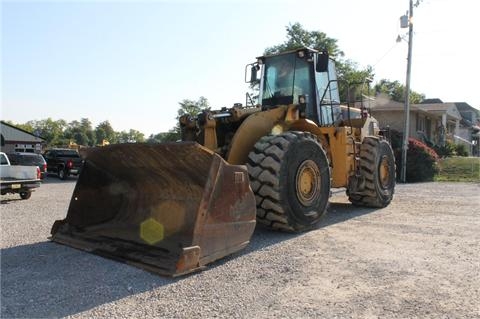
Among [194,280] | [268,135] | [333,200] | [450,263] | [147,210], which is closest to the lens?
[194,280]

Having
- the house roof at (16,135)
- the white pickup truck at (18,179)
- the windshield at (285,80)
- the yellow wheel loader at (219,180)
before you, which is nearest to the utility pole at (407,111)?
the yellow wheel loader at (219,180)

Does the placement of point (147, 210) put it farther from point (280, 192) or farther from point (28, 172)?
point (28, 172)

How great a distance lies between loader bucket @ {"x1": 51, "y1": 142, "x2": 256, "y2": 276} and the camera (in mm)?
5090

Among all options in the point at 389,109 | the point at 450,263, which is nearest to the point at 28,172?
the point at 450,263

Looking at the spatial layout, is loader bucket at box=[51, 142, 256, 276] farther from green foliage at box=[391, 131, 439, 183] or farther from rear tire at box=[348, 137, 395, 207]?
green foliage at box=[391, 131, 439, 183]

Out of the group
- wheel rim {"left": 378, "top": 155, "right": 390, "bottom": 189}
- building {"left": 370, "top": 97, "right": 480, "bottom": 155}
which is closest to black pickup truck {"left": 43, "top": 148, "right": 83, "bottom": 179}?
building {"left": 370, "top": 97, "right": 480, "bottom": 155}

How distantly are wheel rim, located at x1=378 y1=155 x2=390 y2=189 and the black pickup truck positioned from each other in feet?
57.4

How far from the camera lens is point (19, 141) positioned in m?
47.4

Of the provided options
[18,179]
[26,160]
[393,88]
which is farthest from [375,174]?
[393,88]

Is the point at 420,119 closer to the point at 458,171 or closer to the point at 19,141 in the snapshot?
the point at 458,171

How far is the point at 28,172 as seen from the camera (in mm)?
13430

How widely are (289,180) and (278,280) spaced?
2152 mm

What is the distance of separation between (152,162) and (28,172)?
9227 millimetres

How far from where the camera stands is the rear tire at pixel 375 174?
961cm
